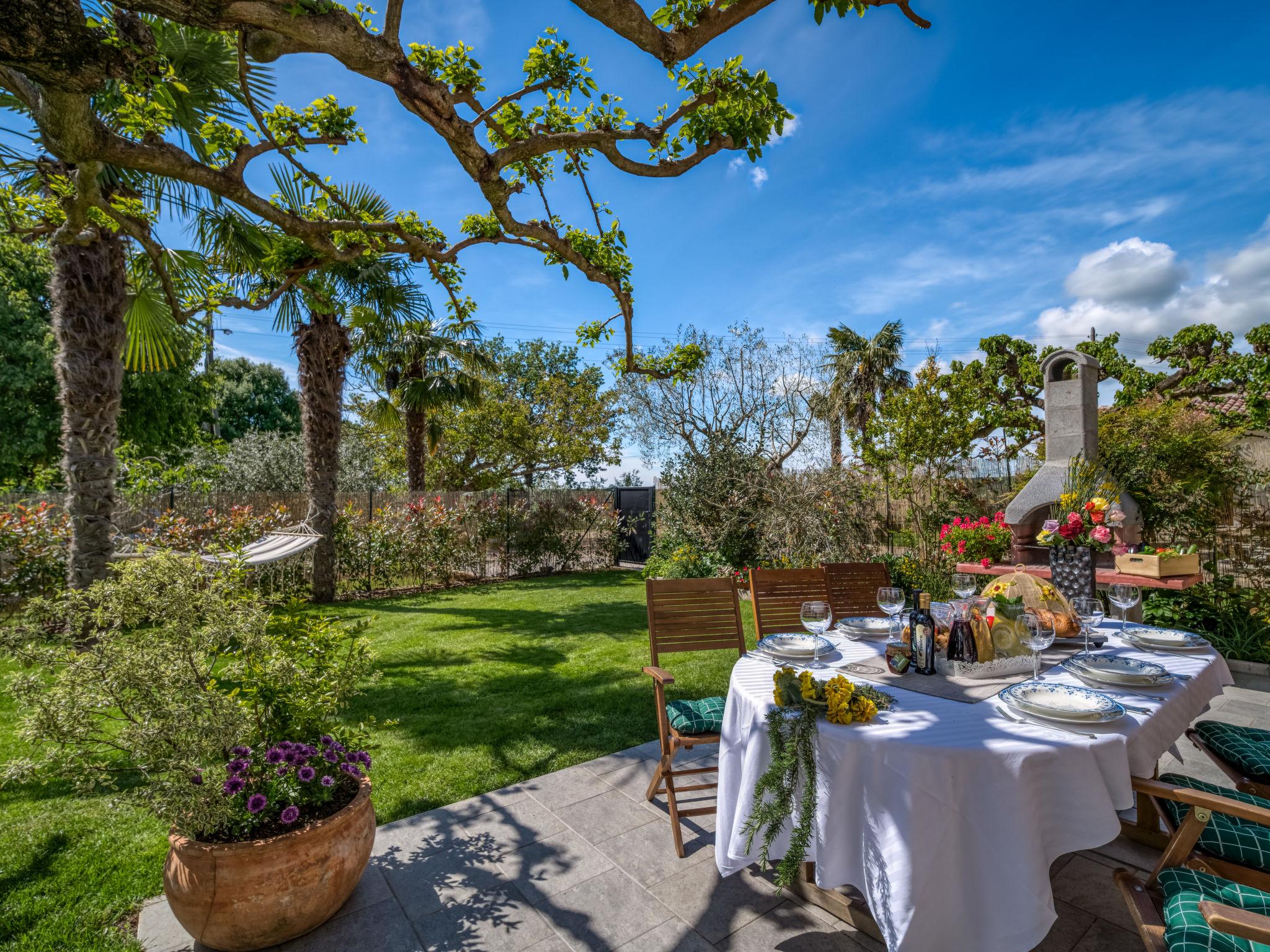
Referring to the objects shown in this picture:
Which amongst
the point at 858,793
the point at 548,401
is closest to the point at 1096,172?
the point at 858,793

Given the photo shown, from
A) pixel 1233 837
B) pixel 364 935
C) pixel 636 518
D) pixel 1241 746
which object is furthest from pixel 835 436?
pixel 364 935

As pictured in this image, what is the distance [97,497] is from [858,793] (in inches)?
265

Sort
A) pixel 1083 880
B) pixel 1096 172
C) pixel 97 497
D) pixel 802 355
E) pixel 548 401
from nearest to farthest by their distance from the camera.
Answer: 1. pixel 1083 880
2. pixel 97 497
3. pixel 1096 172
4. pixel 802 355
5. pixel 548 401

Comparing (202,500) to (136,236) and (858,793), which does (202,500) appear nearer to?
(136,236)

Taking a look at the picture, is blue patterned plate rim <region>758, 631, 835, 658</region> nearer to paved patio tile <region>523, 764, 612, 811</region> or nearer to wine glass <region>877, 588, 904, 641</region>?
wine glass <region>877, 588, 904, 641</region>

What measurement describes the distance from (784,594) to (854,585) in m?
0.59

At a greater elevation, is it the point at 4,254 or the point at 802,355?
the point at 4,254

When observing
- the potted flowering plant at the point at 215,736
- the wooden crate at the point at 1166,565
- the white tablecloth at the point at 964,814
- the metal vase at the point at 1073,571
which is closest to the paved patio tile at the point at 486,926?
the potted flowering plant at the point at 215,736

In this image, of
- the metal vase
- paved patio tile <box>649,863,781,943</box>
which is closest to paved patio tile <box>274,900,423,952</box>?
paved patio tile <box>649,863,781,943</box>

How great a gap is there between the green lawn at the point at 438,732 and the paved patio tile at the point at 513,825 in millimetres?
287

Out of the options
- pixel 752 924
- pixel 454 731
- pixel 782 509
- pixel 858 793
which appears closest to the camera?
pixel 858 793

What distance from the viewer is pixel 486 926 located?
2.01m

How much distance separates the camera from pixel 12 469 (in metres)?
12.8

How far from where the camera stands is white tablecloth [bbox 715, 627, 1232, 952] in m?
1.43
